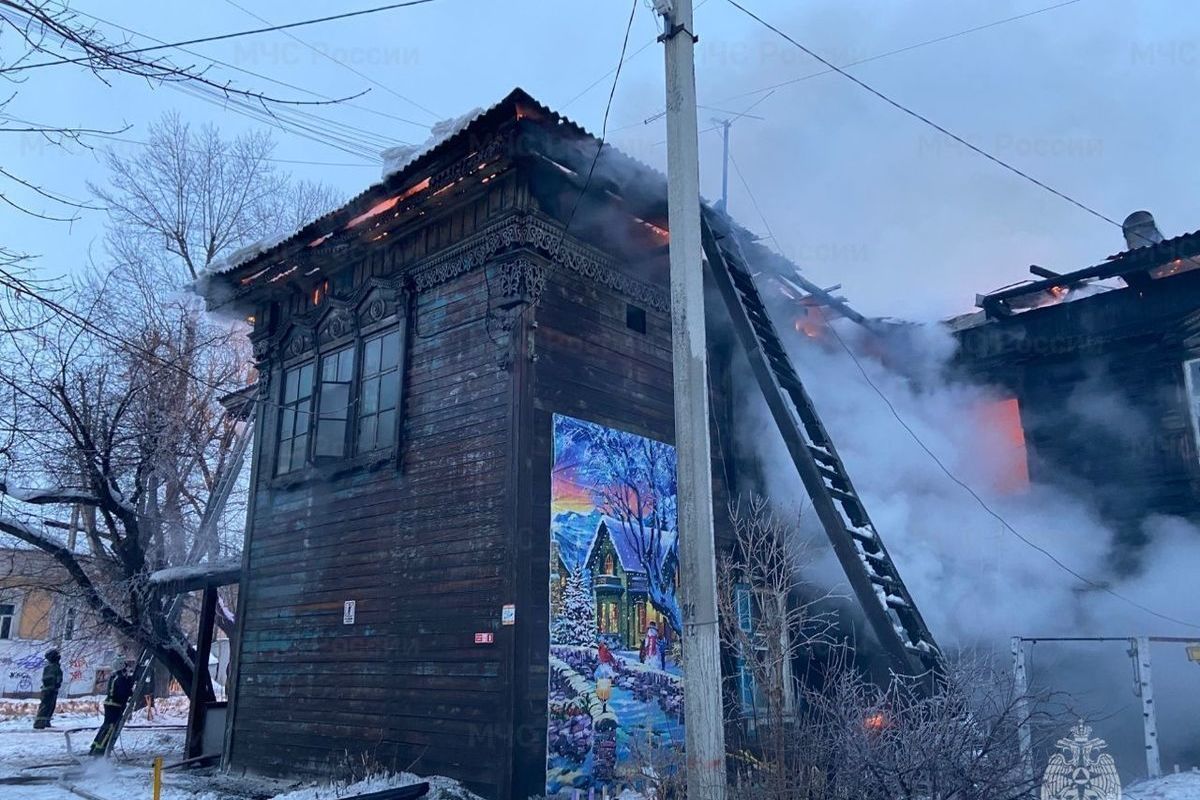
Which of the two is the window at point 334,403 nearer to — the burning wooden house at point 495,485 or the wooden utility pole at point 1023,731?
the burning wooden house at point 495,485

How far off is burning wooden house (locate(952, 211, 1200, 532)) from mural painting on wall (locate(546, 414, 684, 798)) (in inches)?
284

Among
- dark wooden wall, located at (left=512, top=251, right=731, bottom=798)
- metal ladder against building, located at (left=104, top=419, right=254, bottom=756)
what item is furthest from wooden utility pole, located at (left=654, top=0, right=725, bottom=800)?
metal ladder against building, located at (left=104, top=419, right=254, bottom=756)

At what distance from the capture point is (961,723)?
6.33 metres

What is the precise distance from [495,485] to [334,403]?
3.87 m

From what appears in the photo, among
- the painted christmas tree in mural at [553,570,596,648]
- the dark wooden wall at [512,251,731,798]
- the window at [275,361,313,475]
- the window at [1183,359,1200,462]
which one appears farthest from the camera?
the window at [275,361,313,475]

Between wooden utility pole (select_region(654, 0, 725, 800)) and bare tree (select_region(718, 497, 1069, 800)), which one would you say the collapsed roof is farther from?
bare tree (select_region(718, 497, 1069, 800))

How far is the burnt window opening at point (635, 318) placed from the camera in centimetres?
1170

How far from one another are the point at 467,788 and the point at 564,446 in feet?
12.4

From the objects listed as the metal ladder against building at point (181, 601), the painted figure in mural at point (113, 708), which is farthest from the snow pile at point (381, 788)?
the painted figure in mural at point (113, 708)

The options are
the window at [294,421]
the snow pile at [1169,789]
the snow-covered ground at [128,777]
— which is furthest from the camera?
the window at [294,421]

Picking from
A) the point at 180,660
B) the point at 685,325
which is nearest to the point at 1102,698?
the point at 685,325

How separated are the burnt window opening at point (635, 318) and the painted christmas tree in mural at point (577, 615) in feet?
11.6

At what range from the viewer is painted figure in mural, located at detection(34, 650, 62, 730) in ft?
69.9

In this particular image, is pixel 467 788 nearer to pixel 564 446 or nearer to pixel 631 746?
pixel 631 746
